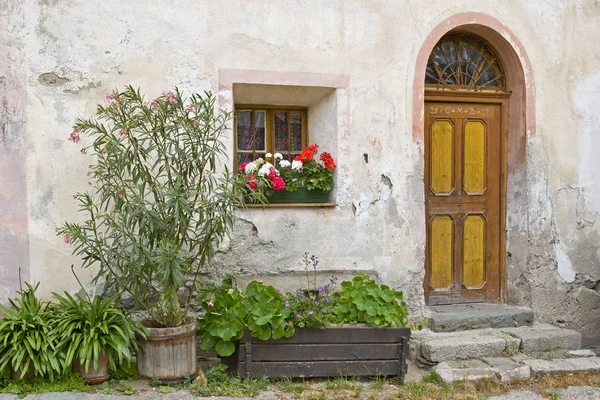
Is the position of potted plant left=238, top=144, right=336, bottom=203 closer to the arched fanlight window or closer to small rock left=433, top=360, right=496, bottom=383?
the arched fanlight window

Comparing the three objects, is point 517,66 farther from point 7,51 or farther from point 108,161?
point 7,51

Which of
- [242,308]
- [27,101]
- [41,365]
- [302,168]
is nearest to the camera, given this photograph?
[41,365]

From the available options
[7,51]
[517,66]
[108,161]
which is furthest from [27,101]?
[517,66]

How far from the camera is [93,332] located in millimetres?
4527

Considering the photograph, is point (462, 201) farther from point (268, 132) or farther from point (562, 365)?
point (268, 132)

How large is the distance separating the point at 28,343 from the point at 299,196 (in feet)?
8.39

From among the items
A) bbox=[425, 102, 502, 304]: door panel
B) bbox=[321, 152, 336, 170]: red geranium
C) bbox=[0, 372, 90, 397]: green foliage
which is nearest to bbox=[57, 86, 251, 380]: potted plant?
bbox=[0, 372, 90, 397]: green foliage

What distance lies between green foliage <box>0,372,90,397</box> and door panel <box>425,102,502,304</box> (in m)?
3.46

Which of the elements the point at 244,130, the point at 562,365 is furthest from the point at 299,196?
the point at 562,365

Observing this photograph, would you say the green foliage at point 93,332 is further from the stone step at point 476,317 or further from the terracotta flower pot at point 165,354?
the stone step at point 476,317

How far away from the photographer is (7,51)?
5.14m

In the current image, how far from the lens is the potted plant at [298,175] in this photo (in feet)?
18.2

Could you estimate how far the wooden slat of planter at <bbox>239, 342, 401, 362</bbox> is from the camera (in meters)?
4.88

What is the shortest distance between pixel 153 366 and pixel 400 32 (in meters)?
3.75
